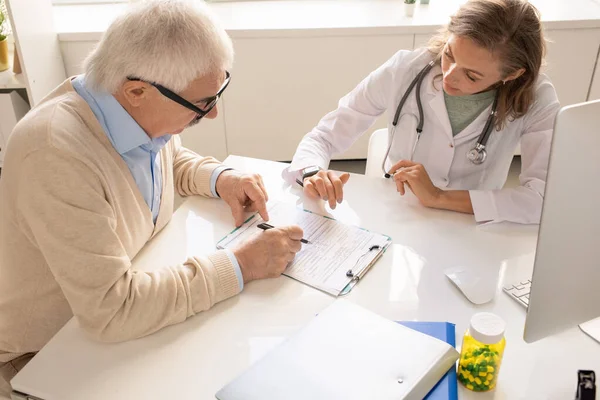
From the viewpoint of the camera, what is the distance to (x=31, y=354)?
51.2 inches

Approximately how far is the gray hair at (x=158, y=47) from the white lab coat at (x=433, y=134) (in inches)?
20.6

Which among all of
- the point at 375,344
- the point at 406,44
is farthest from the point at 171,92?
the point at 406,44

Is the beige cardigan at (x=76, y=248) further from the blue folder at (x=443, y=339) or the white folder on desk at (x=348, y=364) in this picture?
the blue folder at (x=443, y=339)

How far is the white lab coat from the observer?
1.59 meters

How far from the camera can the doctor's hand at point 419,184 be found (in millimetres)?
1486

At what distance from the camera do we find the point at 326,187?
1.48m

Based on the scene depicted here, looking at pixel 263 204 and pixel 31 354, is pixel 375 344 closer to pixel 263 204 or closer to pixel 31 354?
pixel 263 204

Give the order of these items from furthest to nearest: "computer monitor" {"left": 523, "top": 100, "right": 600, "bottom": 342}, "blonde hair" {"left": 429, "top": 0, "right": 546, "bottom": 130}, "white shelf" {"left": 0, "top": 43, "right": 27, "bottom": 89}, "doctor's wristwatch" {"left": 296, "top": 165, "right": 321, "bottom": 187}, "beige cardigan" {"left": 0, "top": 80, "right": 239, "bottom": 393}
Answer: "white shelf" {"left": 0, "top": 43, "right": 27, "bottom": 89}
"doctor's wristwatch" {"left": 296, "top": 165, "right": 321, "bottom": 187}
"blonde hair" {"left": 429, "top": 0, "right": 546, "bottom": 130}
"beige cardigan" {"left": 0, "top": 80, "right": 239, "bottom": 393}
"computer monitor" {"left": 523, "top": 100, "right": 600, "bottom": 342}

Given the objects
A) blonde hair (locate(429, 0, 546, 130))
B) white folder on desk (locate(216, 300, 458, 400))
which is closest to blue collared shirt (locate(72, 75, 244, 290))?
white folder on desk (locate(216, 300, 458, 400))

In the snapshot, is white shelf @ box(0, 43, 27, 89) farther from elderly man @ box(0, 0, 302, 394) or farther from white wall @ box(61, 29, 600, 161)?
elderly man @ box(0, 0, 302, 394)

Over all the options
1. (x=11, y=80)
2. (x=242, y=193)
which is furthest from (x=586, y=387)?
(x=11, y=80)

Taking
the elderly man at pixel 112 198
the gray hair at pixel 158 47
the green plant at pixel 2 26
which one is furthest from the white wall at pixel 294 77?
the gray hair at pixel 158 47

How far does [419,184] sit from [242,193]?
17.5 inches

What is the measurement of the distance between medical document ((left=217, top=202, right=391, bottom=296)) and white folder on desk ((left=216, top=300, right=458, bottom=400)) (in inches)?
6.0
